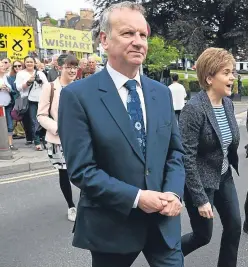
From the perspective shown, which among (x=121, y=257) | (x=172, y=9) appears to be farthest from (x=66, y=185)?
(x=172, y=9)

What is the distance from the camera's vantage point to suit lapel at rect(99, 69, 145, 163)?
1909mm

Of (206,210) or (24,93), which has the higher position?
(24,93)

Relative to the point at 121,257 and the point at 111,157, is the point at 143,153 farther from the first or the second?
the point at 121,257

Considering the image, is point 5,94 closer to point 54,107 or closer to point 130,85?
point 54,107

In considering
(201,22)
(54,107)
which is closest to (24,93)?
(54,107)

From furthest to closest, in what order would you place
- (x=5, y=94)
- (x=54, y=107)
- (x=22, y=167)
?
(x=5, y=94), (x=22, y=167), (x=54, y=107)

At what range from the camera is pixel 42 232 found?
436 centimetres

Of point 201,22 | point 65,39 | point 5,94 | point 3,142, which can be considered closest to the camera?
point 3,142

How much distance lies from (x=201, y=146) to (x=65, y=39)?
11.3 meters

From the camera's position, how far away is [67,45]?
13.4m

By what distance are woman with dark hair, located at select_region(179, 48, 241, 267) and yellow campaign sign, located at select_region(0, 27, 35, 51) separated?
9.39m

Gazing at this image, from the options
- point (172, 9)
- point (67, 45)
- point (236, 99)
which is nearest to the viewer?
point (67, 45)

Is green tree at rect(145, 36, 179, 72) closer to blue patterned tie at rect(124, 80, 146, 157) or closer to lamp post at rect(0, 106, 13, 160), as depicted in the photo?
lamp post at rect(0, 106, 13, 160)

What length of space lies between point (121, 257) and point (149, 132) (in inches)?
24.2
